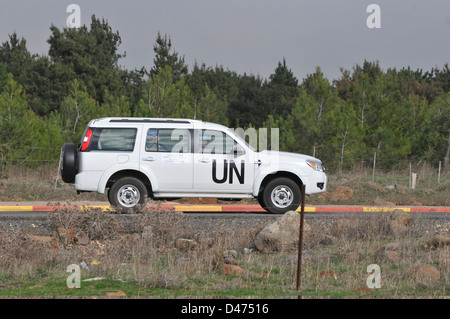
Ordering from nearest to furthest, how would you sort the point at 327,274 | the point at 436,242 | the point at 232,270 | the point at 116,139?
the point at 327,274 → the point at 232,270 → the point at 436,242 → the point at 116,139

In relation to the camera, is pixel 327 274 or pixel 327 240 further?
pixel 327 240

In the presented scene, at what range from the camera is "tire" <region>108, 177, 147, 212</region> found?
47.8 ft

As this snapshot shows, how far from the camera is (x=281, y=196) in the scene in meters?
15.0

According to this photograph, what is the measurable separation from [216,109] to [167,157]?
27.1m

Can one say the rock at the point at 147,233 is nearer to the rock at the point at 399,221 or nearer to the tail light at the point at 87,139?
the tail light at the point at 87,139

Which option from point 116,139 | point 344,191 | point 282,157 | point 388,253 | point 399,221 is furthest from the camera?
point 344,191

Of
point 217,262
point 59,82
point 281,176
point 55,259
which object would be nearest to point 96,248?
point 55,259

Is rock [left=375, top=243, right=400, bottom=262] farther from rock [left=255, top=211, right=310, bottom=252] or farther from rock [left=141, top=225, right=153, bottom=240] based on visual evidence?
rock [left=141, top=225, right=153, bottom=240]

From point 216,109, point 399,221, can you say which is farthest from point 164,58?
point 399,221

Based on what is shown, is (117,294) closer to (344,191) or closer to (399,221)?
(399,221)

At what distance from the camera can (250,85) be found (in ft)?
173

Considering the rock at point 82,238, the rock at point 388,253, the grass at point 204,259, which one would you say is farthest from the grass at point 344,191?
the rock at point 388,253

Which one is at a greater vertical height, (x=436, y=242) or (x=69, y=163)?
(x=69, y=163)

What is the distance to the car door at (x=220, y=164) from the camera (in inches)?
579
